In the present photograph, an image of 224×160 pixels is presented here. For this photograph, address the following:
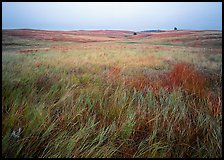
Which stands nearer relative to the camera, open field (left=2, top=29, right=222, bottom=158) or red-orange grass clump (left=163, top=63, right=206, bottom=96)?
open field (left=2, top=29, right=222, bottom=158)

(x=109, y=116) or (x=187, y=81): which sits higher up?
(x=187, y=81)

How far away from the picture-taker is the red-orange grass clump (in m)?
2.64

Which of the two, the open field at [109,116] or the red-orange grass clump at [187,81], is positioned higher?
the red-orange grass clump at [187,81]

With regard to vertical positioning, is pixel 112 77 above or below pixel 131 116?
above

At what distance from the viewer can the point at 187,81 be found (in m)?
2.76

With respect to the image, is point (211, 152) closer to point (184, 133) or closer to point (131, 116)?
point (184, 133)

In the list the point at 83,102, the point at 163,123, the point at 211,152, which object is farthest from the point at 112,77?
the point at 211,152

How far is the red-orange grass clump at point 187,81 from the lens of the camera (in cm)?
264

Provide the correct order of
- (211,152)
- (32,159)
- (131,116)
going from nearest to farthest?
(32,159) < (211,152) < (131,116)

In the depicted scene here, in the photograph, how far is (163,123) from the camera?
183 centimetres

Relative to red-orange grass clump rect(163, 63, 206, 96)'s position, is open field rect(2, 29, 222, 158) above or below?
below

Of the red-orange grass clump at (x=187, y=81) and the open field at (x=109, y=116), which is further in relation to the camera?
the red-orange grass clump at (x=187, y=81)

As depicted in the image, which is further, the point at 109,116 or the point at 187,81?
the point at 187,81

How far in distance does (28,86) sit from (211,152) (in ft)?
7.66
